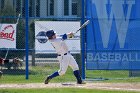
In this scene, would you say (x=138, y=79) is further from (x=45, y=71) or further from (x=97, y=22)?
(x=45, y=71)

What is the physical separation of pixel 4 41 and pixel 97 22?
12.1ft

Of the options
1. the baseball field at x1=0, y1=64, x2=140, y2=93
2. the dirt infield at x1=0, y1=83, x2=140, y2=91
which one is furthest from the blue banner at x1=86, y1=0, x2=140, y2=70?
the dirt infield at x1=0, y1=83, x2=140, y2=91

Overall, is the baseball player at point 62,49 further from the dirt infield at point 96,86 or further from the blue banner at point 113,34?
the blue banner at point 113,34

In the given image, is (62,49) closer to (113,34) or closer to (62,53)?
(62,53)

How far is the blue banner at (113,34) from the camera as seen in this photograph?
19.2 m

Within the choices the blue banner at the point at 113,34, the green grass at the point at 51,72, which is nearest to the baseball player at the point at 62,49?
the green grass at the point at 51,72

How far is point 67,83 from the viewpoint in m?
17.1

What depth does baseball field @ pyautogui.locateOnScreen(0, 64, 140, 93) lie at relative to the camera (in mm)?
14672

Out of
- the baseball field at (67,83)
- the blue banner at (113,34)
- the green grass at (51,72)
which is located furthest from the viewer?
the blue banner at (113,34)

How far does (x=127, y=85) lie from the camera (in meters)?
16.6

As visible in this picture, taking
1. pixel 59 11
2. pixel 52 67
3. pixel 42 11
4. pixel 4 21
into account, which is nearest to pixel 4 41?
pixel 4 21

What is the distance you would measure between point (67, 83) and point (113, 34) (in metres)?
3.38

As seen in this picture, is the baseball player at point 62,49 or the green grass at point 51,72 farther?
the green grass at point 51,72

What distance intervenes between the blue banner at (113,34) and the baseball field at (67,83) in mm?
690
